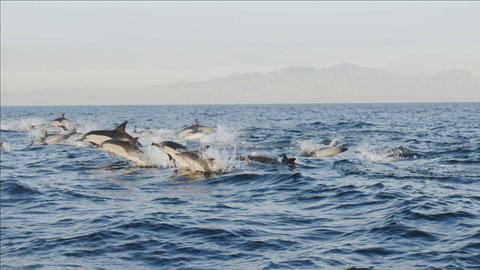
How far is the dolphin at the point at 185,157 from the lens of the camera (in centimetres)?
1764

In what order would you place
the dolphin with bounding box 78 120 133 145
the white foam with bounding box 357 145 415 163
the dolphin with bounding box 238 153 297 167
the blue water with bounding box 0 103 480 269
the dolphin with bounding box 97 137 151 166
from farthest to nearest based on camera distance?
the white foam with bounding box 357 145 415 163, the dolphin with bounding box 78 120 133 145, the dolphin with bounding box 238 153 297 167, the dolphin with bounding box 97 137 151 166, the blue water with bounding box 0 103 480 269

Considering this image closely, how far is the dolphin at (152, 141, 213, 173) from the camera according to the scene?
17641 mm

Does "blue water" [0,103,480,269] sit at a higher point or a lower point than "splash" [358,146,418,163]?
lower

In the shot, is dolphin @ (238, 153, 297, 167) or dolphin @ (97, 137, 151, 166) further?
dolphin @ (238, 153, 297, 167)

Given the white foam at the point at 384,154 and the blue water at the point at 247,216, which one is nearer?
the blue water at the point at 247,216

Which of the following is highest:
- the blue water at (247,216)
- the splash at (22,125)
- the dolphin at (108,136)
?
the dolphin at (108,136)

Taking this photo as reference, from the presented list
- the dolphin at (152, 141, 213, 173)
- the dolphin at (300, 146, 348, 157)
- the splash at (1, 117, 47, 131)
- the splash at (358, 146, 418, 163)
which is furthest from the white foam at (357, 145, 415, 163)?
the splash at (1, 117, 47, 131)

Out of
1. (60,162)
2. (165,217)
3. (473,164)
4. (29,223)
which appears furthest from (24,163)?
(473,164)

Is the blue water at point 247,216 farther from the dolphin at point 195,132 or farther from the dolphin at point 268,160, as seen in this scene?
the dolphin at point 195,132

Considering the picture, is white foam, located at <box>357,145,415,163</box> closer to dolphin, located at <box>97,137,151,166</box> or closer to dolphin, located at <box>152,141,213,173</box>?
dolphin, located at <box>152,141,213,173</box>

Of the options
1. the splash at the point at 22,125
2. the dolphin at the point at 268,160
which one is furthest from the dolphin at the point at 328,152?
the splash at the point at 22,125

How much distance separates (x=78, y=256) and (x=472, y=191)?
32.1 feet

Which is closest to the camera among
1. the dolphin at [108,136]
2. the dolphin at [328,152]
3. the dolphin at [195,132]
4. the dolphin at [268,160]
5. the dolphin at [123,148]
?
the dolphin at [123,148]

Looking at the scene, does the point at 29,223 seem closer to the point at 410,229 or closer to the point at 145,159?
the point at 410,229
